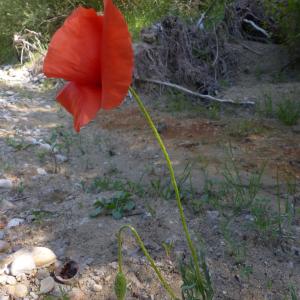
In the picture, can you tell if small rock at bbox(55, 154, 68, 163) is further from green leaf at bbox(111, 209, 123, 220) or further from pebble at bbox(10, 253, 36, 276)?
pebble at bbox(10, 253, 36, 276)

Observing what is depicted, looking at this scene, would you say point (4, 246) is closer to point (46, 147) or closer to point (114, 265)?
point (114, 265)

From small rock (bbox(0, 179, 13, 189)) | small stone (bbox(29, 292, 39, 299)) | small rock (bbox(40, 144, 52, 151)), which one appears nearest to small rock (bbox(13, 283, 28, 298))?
small stone (bbox(29, 292, 39, 299))

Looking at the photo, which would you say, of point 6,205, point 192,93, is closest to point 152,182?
point 6,205

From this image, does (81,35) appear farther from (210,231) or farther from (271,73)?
(271,73)

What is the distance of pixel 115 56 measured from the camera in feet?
2.72

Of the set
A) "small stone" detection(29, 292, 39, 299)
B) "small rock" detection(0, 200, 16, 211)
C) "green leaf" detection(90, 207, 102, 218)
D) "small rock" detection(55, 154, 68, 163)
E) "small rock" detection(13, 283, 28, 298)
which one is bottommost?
"small rock" detection(55, 154, 68, 163)

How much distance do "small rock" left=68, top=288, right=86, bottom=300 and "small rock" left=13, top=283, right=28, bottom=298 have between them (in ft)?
0.56

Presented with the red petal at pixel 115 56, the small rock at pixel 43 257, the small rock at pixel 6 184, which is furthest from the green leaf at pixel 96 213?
the red petal at pixel 115 56

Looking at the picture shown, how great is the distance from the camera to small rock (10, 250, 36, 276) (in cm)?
174

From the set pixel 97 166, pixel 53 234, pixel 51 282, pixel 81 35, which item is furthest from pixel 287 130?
pixel 81 35

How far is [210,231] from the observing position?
1.93 metres

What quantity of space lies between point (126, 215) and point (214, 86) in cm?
285

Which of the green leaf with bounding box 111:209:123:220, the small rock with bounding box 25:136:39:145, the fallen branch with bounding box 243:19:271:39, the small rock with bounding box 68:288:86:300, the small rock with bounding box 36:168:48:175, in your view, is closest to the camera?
the small rock with bounding box 68:288:86:300

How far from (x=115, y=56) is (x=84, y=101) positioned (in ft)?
0.46
